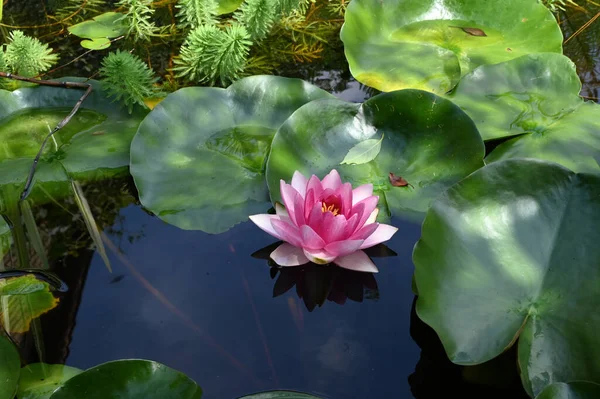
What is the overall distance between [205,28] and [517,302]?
1386 mm

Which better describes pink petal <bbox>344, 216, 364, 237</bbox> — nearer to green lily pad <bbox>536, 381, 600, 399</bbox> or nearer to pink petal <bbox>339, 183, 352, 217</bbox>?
pink petal <bbox>339, 183, 352, 217</bbox>

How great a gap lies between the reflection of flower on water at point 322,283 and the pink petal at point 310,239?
0.09 m

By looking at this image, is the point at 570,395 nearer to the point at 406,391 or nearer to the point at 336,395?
the point at 406,391

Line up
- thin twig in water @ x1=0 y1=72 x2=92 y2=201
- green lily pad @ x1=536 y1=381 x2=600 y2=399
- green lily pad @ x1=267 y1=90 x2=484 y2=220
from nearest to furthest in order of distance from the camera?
green lily pad @ x1=536 y1=381 x2=600 y2=399 → green lily pad @ x1=267 y1=90 x2=484 y2=220 → thin twig in water @ x1=0 y1=72 x2=92 y2=201

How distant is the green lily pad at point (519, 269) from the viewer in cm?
112

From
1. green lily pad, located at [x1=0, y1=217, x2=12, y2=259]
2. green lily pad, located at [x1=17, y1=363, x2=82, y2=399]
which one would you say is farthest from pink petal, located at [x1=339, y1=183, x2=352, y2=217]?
green lily pad, located at [x1=0, y1=217, x2=12, y2=259]

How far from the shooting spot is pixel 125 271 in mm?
1463

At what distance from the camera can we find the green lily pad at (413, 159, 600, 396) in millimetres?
1120

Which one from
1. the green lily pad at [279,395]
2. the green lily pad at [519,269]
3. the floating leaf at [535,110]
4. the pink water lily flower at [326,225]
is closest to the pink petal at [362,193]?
the pink water lily flower at [326,225]

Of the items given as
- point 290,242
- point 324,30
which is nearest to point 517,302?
point 290,242

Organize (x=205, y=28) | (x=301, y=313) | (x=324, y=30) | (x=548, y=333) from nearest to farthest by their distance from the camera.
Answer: (x=548, y=333), (x=301, y=313), (x=205, y=28), (x=324, y=30)

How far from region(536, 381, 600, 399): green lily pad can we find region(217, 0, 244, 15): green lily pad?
6.37 ft

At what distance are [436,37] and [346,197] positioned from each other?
96 centimetres

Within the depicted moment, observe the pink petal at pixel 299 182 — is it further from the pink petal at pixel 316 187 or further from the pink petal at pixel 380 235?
the pink petal at pixel 380 235
